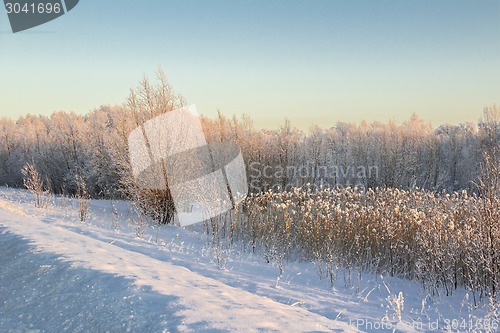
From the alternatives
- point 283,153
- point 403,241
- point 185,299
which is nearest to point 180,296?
point 185,299

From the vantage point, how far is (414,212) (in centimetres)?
845

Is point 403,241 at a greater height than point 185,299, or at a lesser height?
lesser

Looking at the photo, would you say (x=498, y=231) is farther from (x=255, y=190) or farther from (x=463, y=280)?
(x=255, y=190)

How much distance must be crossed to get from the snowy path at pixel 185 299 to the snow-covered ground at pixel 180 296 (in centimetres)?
1

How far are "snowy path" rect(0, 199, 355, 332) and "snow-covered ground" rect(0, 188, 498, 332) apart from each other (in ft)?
0.04

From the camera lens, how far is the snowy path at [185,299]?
3.81m

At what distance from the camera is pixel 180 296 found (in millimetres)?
4363

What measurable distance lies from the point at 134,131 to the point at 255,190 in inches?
327

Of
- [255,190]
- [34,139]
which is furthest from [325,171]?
[34,139]

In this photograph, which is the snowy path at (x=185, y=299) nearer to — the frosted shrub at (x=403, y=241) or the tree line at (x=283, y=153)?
the frosted shrub at (x=403, y=241)

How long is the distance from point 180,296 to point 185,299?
0.34ft

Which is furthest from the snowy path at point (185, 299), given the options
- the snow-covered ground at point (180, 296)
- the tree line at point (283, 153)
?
the tree line at point (283, 153)

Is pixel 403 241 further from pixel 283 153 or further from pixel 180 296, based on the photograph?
pixel 283 153

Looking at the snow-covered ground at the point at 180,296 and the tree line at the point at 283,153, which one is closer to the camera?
the snow-covered ground at the point at 180,296
